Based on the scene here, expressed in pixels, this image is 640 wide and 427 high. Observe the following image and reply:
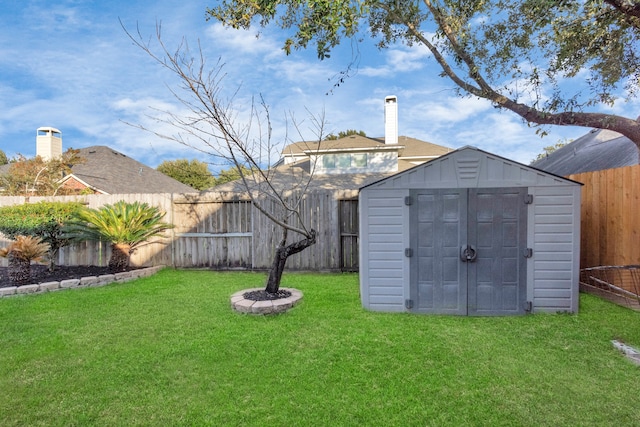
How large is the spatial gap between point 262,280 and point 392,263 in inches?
119

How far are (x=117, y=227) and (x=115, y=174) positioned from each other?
1274 centimetres

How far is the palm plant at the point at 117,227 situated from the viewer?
654 cm

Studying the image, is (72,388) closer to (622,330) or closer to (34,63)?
(622,330)

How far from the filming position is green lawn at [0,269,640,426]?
2227 mm

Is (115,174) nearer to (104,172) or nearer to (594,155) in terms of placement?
(104,172)

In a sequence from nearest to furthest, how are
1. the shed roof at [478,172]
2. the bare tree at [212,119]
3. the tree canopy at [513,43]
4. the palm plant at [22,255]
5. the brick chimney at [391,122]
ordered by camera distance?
the bare tree at [212,119] < the shed roof at [478,172] < the palm plant at [22,255] < the tree canopy at [513,43] < the brick chimney at [391,122]

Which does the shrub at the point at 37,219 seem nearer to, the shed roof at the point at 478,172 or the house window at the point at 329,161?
the shed roof at the point at 478,172

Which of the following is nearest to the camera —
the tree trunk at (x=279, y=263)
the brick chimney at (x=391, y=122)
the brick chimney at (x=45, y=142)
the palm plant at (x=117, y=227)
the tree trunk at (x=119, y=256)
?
the tree trunk at (x=279, y=263)

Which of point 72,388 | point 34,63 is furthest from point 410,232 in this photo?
point 34,63

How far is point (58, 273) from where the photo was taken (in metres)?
6.75

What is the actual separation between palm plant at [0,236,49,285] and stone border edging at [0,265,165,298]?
1.17 feet

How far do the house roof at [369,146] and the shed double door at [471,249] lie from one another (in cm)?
910

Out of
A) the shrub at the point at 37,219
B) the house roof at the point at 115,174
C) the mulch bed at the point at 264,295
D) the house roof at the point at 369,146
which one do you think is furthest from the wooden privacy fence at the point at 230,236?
the house roof at the point at 115,174

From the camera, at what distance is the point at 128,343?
344 cm
